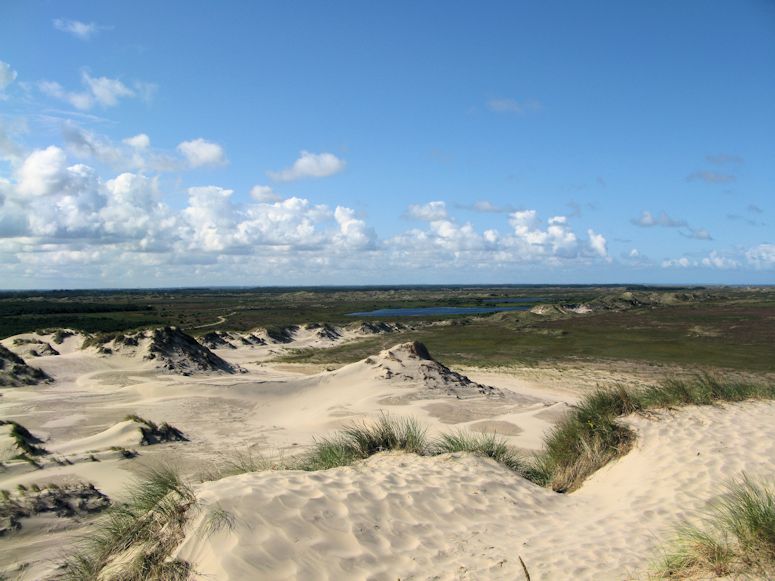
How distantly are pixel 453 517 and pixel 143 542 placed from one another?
3.59m

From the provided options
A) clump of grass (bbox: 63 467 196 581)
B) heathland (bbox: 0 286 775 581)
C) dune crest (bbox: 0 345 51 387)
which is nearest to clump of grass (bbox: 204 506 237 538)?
heathland (bbox: 0 286 775 581)

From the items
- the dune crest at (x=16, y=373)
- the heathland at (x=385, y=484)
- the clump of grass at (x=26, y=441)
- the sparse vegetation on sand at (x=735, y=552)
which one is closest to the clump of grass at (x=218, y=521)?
the heathland at (x=385, y=484)

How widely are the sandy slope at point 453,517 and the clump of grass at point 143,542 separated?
205 millimetres

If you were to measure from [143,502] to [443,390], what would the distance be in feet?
56.7

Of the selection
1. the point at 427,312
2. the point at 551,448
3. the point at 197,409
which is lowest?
the point at 427,312

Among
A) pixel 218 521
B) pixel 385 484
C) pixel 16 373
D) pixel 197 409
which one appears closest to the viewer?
pixel 218 521

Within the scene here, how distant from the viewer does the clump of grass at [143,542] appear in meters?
4.69

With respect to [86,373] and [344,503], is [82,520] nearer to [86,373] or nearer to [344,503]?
[344,503]

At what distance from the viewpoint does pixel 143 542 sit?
5.19m

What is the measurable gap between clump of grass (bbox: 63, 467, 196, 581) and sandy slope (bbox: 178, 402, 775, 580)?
205 mm

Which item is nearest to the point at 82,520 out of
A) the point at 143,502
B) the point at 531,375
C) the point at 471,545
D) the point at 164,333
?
the point at 143,502

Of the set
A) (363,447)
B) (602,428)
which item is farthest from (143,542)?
(602,428)

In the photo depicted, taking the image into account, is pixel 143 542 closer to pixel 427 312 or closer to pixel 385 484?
pixel 385 484

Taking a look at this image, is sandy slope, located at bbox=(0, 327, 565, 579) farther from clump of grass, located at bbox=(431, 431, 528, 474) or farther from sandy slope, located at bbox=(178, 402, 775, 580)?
clump of grass, located at bbox=(431, 431, 528, 474)
